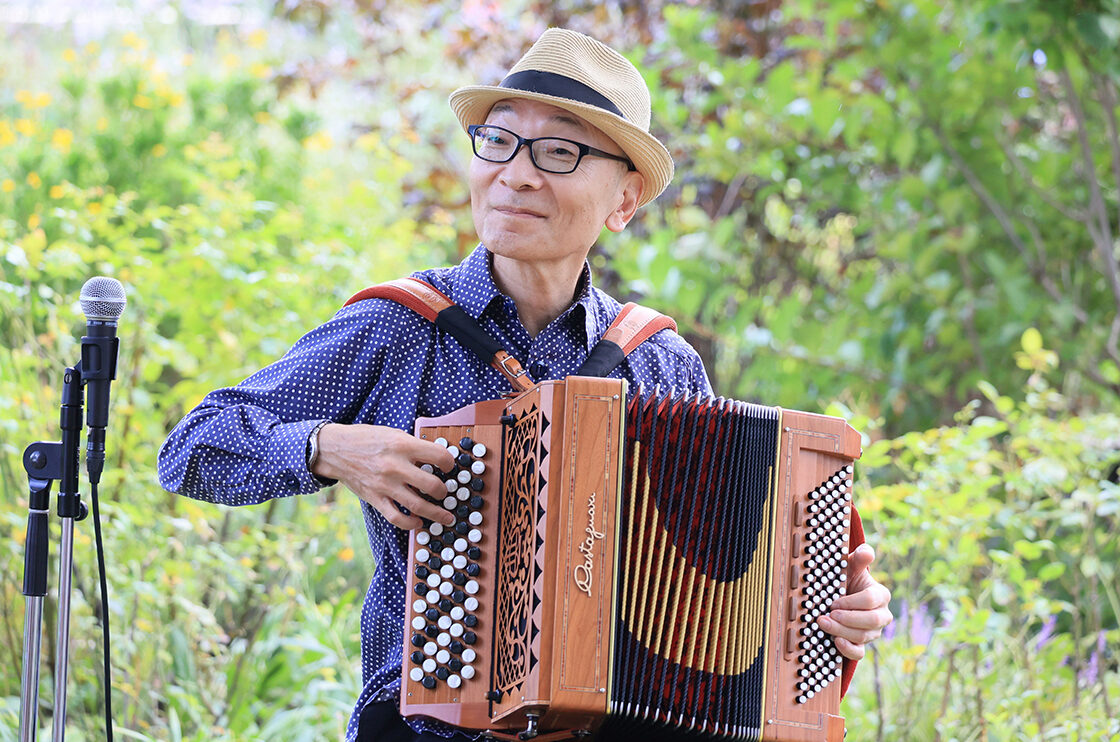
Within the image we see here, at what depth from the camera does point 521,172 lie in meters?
2.22

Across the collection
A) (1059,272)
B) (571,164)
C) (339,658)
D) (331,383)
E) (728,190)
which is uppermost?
(728,190)

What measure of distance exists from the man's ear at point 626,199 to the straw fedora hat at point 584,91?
33 mm

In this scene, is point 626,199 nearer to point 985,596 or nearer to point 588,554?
point 588,554

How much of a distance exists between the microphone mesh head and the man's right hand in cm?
43

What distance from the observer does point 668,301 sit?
4398 millimetres

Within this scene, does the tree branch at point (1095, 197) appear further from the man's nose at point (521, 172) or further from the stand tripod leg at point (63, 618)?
the stand tripod leg at point (63, 618)

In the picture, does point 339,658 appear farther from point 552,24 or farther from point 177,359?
point 552,24

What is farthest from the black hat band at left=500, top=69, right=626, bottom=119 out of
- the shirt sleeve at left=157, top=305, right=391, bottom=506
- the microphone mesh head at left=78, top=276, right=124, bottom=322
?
the microphone mesh head at left=78, top=276, right=124, bottom=322

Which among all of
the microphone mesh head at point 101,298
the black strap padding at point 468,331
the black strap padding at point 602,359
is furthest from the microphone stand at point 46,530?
the black strap padding at point 602,359

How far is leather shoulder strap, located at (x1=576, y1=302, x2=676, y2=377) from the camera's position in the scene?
2.30 metres

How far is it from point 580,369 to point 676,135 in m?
3.17

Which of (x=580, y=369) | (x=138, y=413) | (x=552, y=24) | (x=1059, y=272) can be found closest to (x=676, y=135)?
(x=552, y=24)

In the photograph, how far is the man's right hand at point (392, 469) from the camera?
1946mm

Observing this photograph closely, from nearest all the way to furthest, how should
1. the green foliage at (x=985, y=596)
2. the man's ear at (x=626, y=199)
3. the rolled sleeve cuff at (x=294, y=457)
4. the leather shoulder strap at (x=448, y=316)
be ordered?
the rolled sleeve cuff at (x=294, y=457)
the leather shoulder strap at (x=448, y=316)
the man's ear at (x=626, y=199)
the green foliage at (x=985, y=596)
